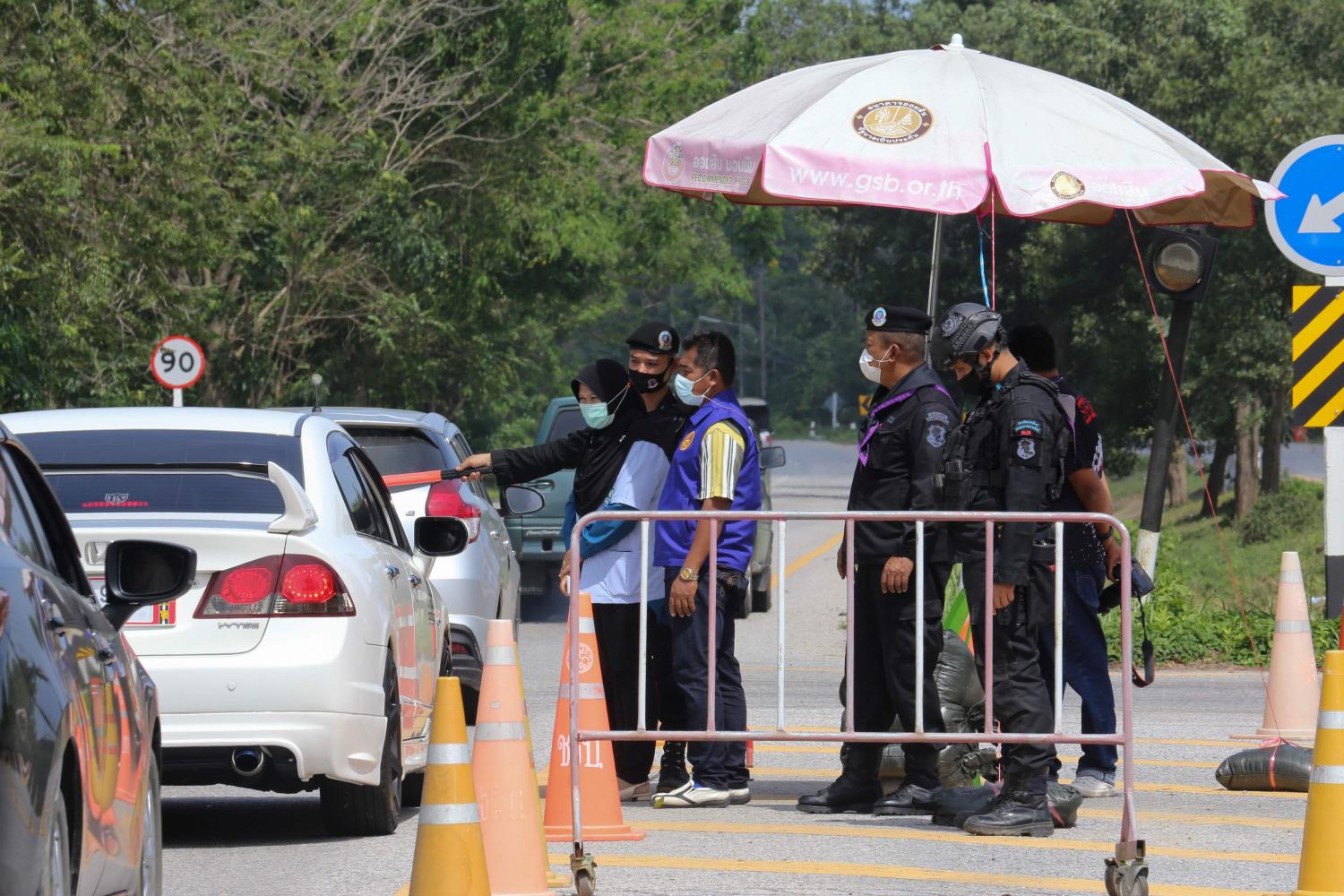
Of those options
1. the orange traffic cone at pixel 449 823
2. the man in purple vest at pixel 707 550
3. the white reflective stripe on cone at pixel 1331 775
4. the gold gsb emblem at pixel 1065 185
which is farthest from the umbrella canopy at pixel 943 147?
the orange traffic cone at pixel 449 823

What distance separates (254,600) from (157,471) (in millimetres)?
695

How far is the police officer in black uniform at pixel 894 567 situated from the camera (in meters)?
8.17

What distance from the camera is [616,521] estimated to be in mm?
8836

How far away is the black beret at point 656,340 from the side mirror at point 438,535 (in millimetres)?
1103

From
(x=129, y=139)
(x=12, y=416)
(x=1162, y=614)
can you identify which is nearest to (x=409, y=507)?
(x=12, y=416)

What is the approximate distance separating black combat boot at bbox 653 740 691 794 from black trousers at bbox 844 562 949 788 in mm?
808

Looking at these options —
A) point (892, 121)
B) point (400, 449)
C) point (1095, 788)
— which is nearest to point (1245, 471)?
point (400, 449)

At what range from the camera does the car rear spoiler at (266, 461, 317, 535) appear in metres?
7.39

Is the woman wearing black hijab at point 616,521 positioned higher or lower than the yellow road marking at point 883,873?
higher

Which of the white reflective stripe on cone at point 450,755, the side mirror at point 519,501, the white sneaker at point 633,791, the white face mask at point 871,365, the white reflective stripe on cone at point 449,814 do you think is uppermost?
the white face mask at point 871,365

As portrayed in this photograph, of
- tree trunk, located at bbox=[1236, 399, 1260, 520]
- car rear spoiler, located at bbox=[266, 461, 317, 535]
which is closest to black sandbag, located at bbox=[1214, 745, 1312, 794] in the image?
car rear spoiler, located at bbox=[266, 461, 317, 535]

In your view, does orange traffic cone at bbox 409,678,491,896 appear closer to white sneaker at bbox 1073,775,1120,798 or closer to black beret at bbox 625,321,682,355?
black beret at bbox 625,321,682,355

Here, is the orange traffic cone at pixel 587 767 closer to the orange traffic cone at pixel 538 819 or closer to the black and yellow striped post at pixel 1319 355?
the orange traffic cone at pixel 538 819

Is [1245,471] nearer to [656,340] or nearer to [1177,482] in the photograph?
[1177,482]
